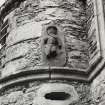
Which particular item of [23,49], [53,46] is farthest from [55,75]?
[23,49]

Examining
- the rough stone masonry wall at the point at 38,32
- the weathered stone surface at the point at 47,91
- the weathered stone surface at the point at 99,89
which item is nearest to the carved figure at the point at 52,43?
the rough stone masonry wall at the point at 38,32

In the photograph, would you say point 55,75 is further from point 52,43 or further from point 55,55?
point 52,43

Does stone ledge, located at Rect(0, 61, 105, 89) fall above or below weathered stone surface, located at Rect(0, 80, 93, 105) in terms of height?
above

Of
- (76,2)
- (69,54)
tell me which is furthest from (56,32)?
(76,2)

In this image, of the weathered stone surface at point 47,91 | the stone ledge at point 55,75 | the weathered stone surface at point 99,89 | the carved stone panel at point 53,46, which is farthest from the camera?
the carved stone panel at point 53,46

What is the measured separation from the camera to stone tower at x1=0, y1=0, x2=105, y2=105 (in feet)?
15.0

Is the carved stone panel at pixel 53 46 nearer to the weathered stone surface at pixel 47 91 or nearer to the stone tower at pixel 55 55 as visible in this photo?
the stone tower at pixel 55 55

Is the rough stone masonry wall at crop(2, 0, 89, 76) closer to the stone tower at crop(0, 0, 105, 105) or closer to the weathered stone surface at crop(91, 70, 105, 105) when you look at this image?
the stone tower at crop(0, 0, 105, 105)

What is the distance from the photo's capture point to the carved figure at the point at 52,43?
4812mm

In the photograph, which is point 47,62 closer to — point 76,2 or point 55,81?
point 55,81

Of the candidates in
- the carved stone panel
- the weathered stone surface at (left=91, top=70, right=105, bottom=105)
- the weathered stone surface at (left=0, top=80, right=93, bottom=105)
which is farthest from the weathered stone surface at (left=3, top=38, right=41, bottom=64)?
the weathered stone surface at (left=91, top=70, right=105, bottom=105)

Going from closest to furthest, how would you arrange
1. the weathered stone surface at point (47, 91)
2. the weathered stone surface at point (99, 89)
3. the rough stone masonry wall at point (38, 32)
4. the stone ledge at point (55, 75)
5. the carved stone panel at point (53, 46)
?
1. the weathered stone surface at point (99, 89)
2. the weathered stone surface at point (47, 91)
3. the stone ledge at point (55, 75)
4. the carved stone panel at point (53, 46)
5. the rough stone masonry wall at point (38, 32)

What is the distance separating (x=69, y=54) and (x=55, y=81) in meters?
0.45

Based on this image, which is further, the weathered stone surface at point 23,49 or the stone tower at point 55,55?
the weathered stone surface at point 23,49
